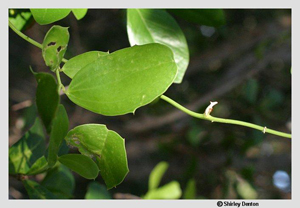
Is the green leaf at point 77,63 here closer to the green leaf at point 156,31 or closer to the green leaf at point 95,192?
the green leaf at point 156,31

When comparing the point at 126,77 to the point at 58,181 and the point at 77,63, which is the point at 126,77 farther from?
the point at 58,181

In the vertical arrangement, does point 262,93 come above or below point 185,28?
below

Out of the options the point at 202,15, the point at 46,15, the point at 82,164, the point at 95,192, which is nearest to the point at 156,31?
the point at 202,15

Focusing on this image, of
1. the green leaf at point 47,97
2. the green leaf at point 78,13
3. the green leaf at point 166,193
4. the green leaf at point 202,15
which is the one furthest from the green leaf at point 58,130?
the green leaf at point 166,193

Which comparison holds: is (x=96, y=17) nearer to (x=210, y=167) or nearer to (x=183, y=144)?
(x=183, y=144)

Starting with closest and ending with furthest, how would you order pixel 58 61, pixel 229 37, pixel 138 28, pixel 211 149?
pixel 58 61, pixel 138 28, pixel 211 149, pixel 229 37

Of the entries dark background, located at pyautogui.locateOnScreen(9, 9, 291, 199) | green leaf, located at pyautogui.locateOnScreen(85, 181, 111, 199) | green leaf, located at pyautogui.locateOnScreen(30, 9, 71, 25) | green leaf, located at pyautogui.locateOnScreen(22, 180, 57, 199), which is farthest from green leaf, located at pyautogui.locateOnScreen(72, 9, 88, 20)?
dark background, located at pyautogui.locateOnScreen(9, 9, 291, 199)

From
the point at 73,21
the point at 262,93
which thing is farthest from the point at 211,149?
the point at 73,21
